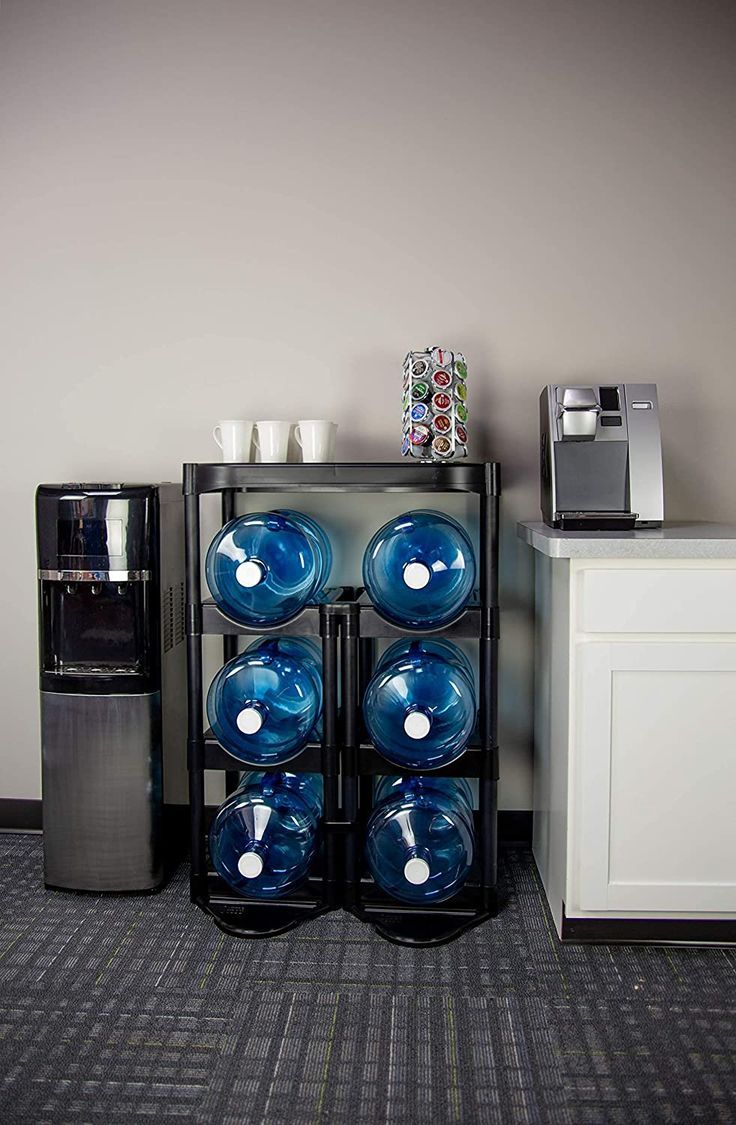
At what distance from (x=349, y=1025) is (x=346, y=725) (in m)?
0.63

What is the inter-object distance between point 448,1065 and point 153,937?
29.8 inches

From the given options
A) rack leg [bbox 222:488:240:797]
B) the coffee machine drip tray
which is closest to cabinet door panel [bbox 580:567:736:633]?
the coffee machine drip tray

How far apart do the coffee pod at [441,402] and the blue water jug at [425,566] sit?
27cm

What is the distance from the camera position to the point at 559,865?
6.52ft

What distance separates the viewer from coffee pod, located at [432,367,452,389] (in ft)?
6.91

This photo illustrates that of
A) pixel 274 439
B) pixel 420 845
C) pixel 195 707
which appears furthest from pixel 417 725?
pixel 274 439

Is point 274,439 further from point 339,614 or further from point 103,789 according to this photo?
point 103,789

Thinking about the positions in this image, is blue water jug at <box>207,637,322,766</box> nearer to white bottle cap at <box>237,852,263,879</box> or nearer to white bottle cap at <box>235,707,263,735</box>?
white bottle cap at <box>235,707,263,735</box>

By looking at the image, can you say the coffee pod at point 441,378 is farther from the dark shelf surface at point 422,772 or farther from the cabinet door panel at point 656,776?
the dark shelf surface at point 422,772

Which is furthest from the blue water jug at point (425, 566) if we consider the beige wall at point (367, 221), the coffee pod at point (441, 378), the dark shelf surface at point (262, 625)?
the beige wall at point (367, 221)

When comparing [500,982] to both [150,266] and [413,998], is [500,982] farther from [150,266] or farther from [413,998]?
[150,266]

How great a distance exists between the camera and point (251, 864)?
78.1 inches

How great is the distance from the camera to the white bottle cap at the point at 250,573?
195 centimetres

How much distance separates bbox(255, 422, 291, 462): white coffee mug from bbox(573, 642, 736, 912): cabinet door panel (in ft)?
2.79
